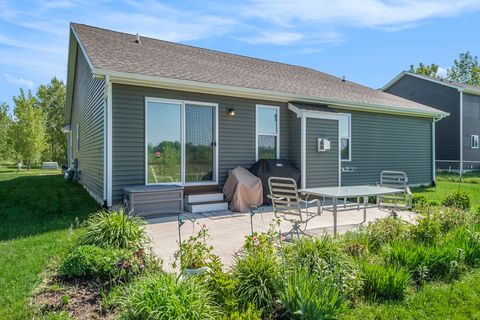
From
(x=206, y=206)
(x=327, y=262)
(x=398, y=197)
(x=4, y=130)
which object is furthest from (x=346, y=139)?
(x=4, y=130)

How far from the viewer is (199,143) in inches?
298

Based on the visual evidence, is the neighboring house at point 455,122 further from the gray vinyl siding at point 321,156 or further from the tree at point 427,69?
the tree at point 427,69

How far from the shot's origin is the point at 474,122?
782 inches

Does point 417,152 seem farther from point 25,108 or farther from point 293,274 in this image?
point 25,108

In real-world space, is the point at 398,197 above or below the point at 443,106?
→ below

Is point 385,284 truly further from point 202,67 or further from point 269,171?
point 202,67

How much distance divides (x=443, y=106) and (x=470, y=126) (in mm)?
1989

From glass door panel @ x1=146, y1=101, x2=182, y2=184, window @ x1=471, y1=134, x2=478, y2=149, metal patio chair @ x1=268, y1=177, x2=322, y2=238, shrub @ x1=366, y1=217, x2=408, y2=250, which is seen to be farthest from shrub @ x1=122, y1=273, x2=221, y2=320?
window @ x1=471, y1=134, x2=478, y2=149

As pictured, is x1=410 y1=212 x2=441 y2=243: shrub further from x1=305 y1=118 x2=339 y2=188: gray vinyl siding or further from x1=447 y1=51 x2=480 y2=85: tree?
x1=447 y1=51 x2=480 y2=85: tree

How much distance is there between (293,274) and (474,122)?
2257 cm

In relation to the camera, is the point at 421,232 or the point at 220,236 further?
the point at 220,236

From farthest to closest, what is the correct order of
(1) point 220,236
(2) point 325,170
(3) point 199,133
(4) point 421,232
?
(2) point 325,170, (3) point 199,133, (1) point 220,236, (4) point 421,232

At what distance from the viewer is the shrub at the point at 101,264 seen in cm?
305

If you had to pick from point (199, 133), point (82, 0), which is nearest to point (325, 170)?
point (199, 133)
